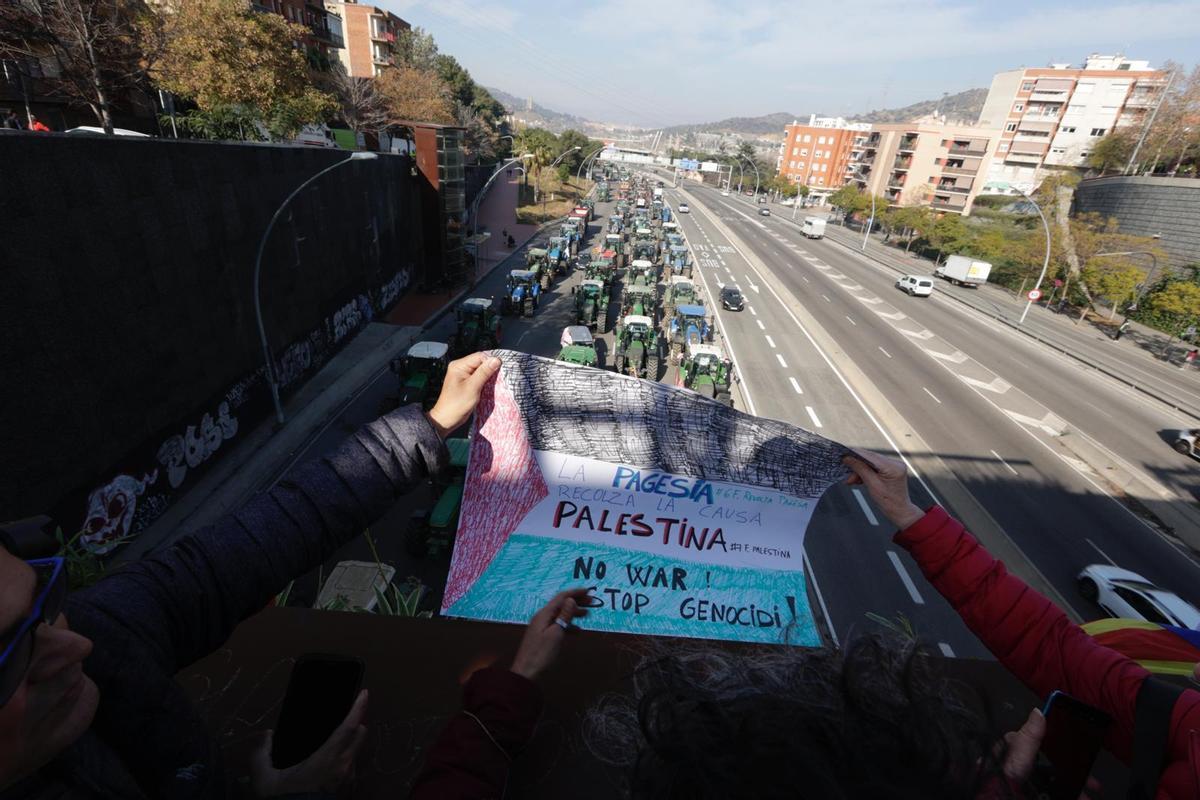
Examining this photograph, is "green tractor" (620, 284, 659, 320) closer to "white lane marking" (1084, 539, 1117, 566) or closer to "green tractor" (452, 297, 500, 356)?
"green tractor" (452, 297, 500, 356)

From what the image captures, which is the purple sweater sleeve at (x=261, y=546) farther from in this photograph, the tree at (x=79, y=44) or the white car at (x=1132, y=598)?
the tree at (x=79, y=44)

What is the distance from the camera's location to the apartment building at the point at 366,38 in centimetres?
5366

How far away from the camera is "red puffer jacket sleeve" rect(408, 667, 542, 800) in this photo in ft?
4.50

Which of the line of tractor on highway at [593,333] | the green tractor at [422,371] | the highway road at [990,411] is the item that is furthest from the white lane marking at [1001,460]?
the green tractor at [422,371]

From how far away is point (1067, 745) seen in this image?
5.34 ft

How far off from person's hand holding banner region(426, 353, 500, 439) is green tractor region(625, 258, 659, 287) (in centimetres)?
2280

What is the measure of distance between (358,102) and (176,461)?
36.3 metres

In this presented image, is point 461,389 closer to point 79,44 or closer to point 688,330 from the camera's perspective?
point 688,330

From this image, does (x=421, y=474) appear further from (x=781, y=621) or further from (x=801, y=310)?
(x=801, y=310)

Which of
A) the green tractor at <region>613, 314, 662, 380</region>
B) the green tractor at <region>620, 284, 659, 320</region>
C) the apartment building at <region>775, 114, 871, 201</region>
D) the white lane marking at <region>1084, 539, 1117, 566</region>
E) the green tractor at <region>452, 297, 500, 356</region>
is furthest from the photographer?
the apartment building at <region>775, 114, 871, 201</region>

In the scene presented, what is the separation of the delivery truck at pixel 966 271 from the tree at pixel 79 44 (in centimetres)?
4634

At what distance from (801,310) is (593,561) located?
28.5m

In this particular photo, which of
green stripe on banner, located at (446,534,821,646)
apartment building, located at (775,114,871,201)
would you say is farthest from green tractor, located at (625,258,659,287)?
apartment building, located at (775,114,871,201)

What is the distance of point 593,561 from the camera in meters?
3.13
